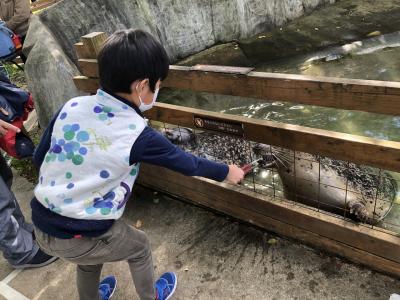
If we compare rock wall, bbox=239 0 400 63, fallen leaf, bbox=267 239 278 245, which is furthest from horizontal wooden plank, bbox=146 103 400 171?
rock wall, bbox=239 0 400 63

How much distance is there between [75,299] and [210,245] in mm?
1166

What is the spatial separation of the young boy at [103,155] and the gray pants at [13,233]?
46.9 inches

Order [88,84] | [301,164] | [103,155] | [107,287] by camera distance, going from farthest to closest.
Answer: [88,84] → [301,164] → [107,287] → [103,155]

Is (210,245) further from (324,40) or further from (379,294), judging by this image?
(324,40)

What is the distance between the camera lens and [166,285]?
2.96 m

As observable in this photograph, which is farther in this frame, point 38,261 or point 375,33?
point 375,33

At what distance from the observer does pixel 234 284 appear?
117 inches

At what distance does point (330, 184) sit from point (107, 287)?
221cm

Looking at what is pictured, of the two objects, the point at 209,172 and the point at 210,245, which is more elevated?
the point at 209,172

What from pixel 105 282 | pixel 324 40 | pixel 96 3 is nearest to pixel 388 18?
pixel 324 40

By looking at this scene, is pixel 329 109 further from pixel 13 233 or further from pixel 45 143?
pixel 45 143

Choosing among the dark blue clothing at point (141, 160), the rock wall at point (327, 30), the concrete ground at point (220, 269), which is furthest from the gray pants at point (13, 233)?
the rock wall at point (327, 30)

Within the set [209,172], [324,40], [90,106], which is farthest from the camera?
[324,40]

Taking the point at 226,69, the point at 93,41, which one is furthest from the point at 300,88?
the point at 93,41
